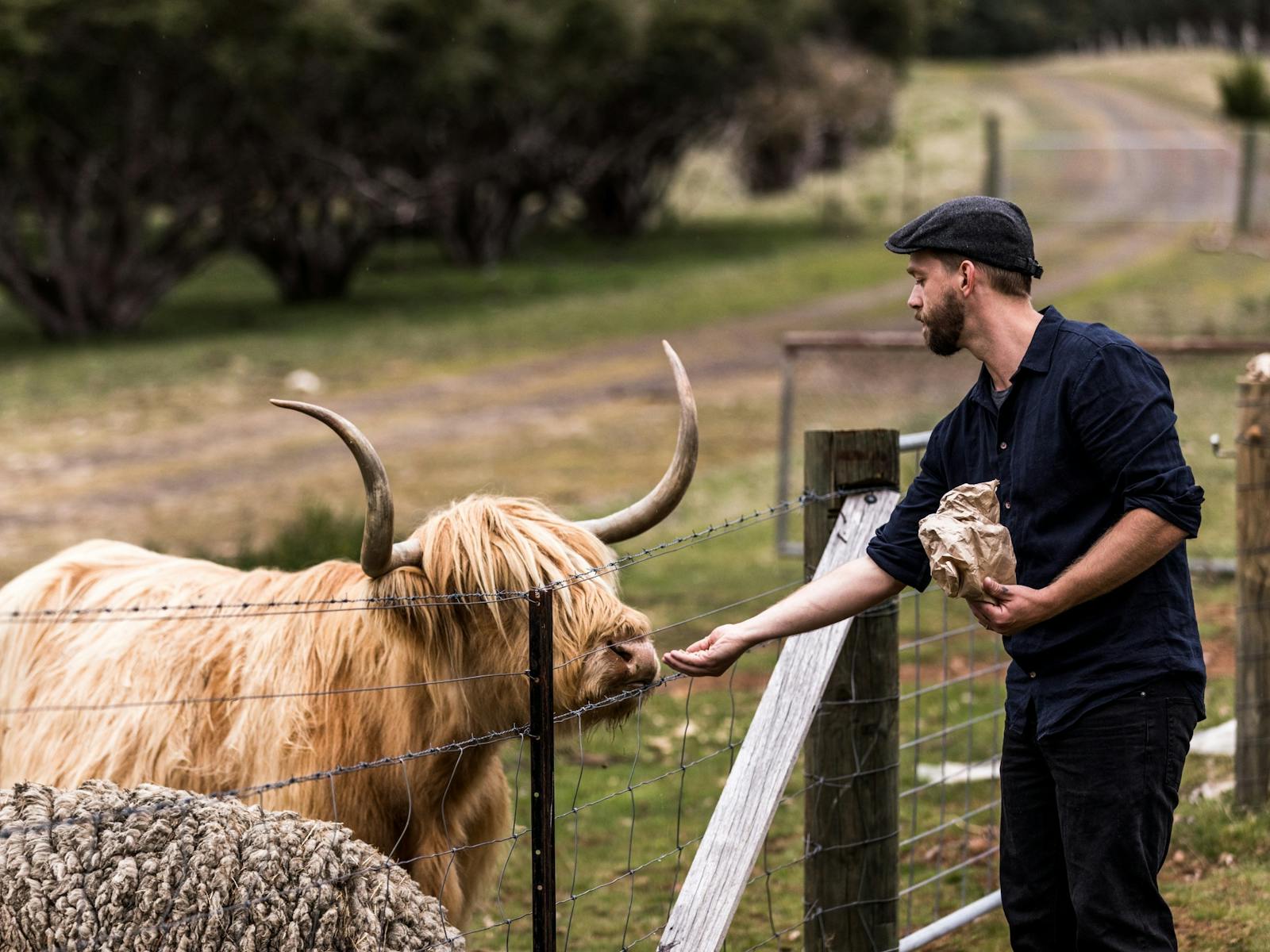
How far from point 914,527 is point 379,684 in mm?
1692

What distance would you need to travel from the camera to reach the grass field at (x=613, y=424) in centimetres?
608

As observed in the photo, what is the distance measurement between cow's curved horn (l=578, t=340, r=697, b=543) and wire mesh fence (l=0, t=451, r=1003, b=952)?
0.63 ft

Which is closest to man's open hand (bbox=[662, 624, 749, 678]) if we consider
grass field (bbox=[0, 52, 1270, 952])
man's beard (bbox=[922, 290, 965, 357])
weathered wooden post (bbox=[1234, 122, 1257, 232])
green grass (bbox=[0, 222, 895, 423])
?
grass field (bbox=[0, 52, 1270, 952])

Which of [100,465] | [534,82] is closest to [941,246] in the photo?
[100,465]

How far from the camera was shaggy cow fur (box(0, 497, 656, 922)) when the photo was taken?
4.30 meters

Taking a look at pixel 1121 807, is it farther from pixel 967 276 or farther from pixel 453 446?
pixel 453 446

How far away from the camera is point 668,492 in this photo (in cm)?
461

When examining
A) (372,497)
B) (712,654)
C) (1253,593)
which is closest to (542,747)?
(712,654)

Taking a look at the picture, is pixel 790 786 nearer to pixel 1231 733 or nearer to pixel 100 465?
pixel 1231 733

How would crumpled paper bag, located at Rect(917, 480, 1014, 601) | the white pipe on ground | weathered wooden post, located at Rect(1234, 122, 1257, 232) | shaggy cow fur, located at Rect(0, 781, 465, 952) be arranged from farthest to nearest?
1. weathered wooden post, located at Rect(1234, 122, 1257, 232)
2. the white pipe on ground
3. crumpled paper bag, located at Rect(917, 480, 1014, 601)
4. shaggy cow fur, located at Rect(0, 781, 465, 952)

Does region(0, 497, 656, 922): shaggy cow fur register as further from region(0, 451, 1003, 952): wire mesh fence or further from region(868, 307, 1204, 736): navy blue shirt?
region(868, 307, 1204, 736): navy blue shirt

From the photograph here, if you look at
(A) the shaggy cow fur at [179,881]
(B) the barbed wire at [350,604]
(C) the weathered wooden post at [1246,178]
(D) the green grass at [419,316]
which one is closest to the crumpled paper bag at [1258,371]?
(B) the barbed wire at [350,604]

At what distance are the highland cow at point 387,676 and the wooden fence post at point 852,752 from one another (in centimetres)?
43

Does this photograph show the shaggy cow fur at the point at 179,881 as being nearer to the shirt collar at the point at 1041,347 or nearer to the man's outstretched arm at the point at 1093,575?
the man's outstretched arm at the point at 1093,575
